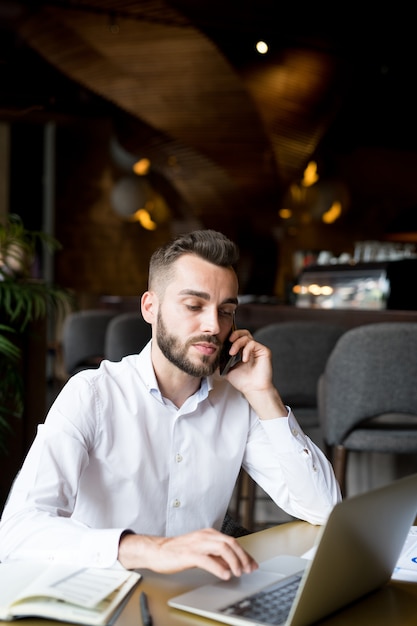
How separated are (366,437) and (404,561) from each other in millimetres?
1871

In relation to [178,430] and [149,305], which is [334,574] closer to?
[178,430]

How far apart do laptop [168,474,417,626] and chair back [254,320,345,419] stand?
105 inches

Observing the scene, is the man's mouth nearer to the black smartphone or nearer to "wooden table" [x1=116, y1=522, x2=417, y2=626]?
the black smartphone

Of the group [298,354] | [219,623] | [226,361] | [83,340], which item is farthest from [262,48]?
[219,623]

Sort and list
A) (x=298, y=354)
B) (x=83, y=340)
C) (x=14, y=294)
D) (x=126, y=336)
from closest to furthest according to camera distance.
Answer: (x=14, y=294)
(x=298, y=354)
(x=126, y=336)
(x=83, y=340)

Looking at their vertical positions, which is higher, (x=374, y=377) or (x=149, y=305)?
(x=149, y=305)

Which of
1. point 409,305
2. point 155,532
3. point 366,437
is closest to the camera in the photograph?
point 155,532

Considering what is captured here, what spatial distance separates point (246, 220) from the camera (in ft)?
28.2

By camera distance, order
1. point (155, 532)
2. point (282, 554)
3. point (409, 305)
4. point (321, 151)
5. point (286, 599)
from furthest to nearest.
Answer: point (321, 151), point (409, 305), point (155, 532), point (282, 554), point (286, 599)

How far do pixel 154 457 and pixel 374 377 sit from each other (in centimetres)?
171

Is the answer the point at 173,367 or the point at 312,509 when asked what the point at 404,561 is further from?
the point at 173,367

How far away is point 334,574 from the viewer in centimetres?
107

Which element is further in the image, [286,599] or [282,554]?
[282,554]

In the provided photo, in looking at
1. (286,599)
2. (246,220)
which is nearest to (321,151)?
(246,220)
